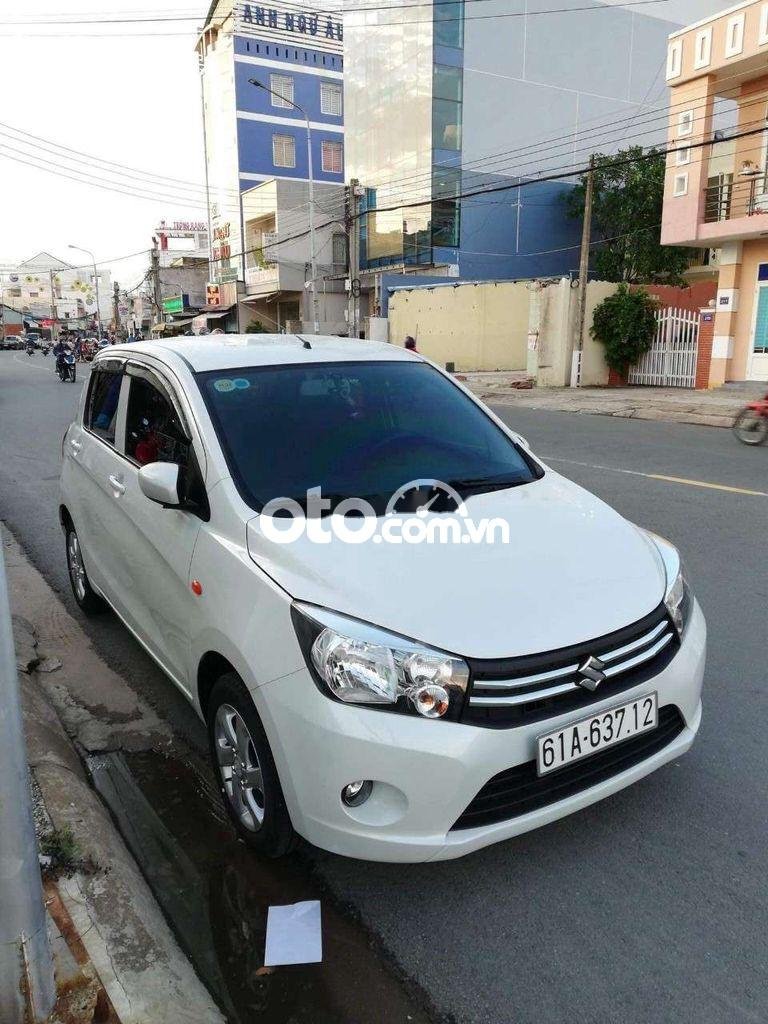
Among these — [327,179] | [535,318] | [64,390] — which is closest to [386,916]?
[535,318]

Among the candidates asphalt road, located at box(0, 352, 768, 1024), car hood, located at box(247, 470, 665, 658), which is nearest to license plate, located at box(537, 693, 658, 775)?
car hood, located at box(247, 470, 665, 658)

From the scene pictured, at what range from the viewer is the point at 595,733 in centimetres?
230

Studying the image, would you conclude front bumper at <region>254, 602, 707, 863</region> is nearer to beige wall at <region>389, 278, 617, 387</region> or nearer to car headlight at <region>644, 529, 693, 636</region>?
car headlight at <region>644, 529, 693, 636</region>

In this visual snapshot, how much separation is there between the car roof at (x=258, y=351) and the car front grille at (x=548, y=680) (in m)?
1.85

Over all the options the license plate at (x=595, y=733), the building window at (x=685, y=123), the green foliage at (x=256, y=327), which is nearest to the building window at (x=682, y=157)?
the building window at (x=685, y=123)

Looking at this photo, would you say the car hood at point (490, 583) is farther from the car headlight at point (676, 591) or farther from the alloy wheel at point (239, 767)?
the alloy wheel at point (239, 767)

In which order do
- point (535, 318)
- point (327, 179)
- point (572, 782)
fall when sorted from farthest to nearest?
point (327, 179) < point (535, 318) < point (572, 782)

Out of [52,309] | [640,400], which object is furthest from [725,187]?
[52,309]

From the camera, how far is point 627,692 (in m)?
2.37

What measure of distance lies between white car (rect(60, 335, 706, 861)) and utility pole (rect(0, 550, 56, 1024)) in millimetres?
721

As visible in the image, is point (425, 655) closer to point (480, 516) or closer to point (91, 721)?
point (480, 516)

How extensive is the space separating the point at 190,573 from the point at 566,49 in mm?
41821

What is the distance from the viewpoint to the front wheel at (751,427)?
11.1m

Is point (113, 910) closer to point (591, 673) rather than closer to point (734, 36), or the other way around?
point (591, 673)
